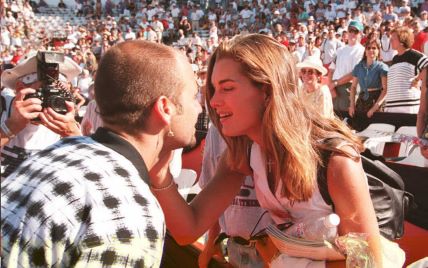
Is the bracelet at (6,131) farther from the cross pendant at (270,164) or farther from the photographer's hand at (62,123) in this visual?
the cross pendant at (270,164)

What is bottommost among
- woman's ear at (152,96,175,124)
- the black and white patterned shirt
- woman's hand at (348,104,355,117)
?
woman's hand at (348,104,355,117)

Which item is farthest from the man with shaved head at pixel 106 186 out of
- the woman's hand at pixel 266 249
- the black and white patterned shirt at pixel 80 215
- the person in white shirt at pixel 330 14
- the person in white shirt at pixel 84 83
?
the person in white shirt at pixel 330 14

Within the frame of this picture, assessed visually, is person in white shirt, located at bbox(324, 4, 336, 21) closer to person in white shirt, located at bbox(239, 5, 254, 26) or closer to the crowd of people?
person in white shirt, located at bbox(239, 5, 254, 26)

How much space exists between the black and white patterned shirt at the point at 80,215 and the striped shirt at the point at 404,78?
5.82 m

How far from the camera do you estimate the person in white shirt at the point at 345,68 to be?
8.47 meters

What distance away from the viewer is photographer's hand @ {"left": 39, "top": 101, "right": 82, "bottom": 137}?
2.07 metres

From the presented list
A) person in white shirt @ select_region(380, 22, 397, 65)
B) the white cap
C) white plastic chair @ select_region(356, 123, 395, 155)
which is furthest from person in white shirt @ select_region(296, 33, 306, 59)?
the white cap

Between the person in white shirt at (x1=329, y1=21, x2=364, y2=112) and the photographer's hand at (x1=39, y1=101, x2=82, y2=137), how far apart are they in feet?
22.2

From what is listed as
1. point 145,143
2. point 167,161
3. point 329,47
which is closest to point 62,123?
point 167,161

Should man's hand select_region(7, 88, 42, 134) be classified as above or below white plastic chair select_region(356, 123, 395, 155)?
above

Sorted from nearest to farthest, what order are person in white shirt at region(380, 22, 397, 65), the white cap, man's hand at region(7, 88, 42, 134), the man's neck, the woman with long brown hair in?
the man's neck
the white cap
the woman with long brown hair
man's hand at region(7, 88, 42, 134)
person in white shirt at region(380, 22, 397, 65)

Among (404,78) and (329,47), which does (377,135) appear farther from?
(329,47)

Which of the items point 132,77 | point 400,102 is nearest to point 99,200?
point 132,77

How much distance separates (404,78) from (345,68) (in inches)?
89.4
